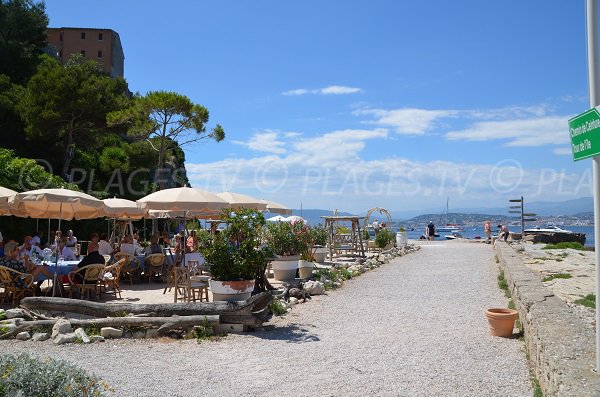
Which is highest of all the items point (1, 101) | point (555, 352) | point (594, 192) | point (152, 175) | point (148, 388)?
point (1, 101)

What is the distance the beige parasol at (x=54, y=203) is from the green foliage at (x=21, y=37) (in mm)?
23041

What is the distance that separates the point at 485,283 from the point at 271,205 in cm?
762

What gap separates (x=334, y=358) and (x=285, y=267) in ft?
19.2

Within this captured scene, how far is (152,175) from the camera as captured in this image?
36219 mm

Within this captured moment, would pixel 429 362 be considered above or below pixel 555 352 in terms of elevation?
below

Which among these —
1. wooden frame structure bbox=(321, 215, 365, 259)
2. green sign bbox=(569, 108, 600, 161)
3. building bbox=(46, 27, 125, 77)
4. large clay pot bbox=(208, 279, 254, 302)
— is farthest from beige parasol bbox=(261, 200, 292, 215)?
building bbox=(46, 27, 125, 77)

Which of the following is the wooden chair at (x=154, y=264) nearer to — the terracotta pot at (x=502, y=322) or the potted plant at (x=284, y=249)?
the potted plant at (x=284, y=249)

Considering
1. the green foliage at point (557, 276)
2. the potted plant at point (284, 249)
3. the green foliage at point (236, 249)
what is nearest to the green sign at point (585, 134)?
the green foliage at point (236, 249)

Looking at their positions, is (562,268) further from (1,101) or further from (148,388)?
(1,101)

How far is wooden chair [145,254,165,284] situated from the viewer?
10.8 m

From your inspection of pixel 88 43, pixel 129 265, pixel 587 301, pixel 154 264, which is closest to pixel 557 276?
pixel 587 301

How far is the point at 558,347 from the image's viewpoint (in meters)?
3.88

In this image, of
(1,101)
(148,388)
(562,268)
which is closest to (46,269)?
(148,388)

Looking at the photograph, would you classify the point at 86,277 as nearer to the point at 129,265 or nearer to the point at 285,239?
the point at 129,265
